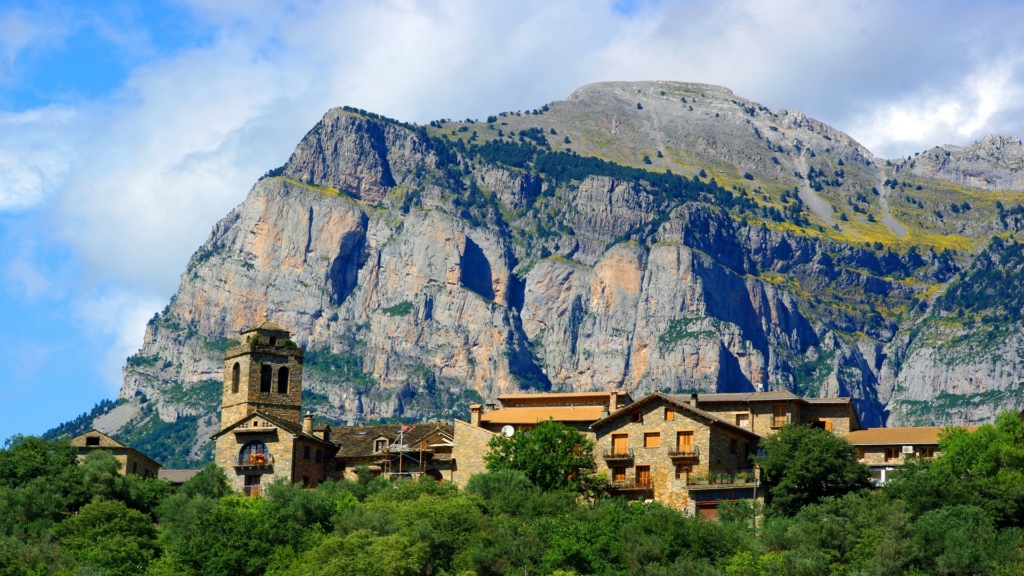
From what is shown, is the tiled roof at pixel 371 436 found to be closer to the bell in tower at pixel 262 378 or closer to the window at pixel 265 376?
the bell in tower at pixel 262 378

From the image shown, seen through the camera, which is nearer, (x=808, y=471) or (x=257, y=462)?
(x=808, y=471)

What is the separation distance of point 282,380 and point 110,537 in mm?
31747

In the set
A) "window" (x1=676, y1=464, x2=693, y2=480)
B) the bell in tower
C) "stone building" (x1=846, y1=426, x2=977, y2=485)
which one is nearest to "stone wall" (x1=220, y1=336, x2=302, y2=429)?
the bell in tower

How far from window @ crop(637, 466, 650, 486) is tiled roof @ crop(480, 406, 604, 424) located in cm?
741

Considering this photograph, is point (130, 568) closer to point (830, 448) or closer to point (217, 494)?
point (217, 494)

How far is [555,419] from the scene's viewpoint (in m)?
118

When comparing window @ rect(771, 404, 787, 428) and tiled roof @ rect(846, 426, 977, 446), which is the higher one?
window @ rect(771, 404, 787, 428)

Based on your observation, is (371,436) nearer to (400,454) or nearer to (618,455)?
(400,454)

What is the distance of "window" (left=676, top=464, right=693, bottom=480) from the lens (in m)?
110

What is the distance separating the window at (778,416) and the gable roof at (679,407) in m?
1.80

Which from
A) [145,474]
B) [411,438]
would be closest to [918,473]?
[411,438]

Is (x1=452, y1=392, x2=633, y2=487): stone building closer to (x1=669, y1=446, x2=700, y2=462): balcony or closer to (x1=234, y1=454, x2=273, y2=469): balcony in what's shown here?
(x1=669, y1=446, x2=700, y2=462): balcony

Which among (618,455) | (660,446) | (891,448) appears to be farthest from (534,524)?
(891,448)

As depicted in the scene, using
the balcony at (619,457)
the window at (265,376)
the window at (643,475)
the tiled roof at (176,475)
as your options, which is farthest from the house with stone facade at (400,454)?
the tiled roof at (176,475)
